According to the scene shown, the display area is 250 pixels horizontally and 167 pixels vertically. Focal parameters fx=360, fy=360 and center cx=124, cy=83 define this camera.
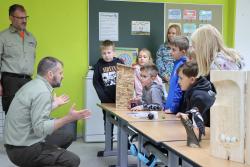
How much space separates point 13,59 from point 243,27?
12.0ft

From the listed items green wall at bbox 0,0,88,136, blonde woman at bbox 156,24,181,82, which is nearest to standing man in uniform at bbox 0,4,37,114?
green wall at bbox 0,0,88,136

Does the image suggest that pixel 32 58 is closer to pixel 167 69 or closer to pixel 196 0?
pixel 167 69

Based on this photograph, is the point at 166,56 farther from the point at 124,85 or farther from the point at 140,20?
the point at 124,85

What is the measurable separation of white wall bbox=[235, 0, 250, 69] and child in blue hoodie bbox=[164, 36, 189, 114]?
2.87 m

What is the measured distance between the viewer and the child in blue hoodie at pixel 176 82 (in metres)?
3.10

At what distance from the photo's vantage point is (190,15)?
18.8ft

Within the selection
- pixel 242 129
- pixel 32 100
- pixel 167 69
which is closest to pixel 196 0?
pixel 167 69

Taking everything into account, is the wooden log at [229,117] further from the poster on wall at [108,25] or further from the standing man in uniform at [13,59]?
the poster on wall at [108,25]

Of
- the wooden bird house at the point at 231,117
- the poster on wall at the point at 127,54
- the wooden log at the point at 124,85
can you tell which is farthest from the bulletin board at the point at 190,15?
the wooden bird house at the point at 231,117

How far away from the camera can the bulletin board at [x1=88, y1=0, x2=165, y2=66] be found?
5.34 meters

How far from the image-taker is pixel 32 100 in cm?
249

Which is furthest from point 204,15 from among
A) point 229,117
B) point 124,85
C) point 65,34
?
point 229,117

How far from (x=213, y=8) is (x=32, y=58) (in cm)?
304

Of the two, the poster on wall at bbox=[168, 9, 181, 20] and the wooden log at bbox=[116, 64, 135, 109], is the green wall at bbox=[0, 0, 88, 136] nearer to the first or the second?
the poster on wall at bbox=[168, 9, 181, 20]
